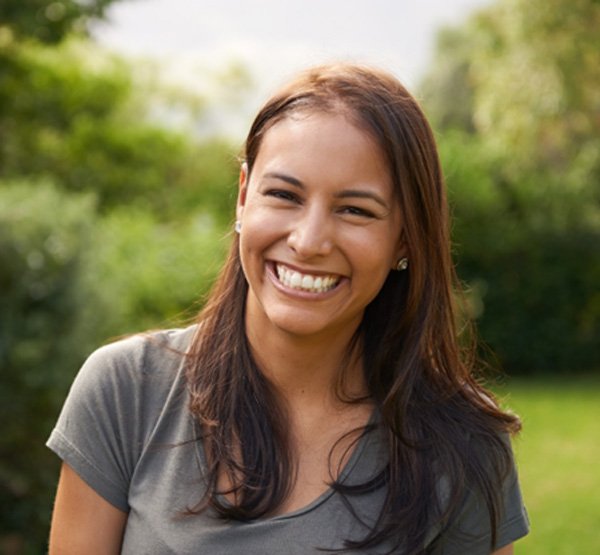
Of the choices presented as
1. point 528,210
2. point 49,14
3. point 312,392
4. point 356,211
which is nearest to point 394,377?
point 312,392

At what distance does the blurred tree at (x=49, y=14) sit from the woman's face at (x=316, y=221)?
4.86 m

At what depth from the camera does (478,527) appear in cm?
221

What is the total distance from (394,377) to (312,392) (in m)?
0.17

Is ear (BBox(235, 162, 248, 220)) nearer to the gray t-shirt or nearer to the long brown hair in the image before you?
the long brown hair

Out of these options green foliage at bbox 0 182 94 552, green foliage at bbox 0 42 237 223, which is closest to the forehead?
green foliage at bbox 0 182 94 552

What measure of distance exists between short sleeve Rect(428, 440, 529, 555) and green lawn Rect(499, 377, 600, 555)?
313 cm

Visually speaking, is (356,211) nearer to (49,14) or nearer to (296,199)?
(296,199)

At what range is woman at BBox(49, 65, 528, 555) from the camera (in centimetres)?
206

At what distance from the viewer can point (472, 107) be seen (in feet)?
87.5

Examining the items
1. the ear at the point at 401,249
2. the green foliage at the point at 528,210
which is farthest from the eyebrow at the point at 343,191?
the green foliage at the point at 528,210

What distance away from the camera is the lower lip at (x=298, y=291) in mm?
2078

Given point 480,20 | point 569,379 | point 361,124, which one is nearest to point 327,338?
point 361,124

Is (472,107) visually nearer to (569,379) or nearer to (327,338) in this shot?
(569,379)

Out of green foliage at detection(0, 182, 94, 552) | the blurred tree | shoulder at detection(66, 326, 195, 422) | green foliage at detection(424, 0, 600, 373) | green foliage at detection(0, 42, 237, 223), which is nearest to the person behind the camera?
shoulder at detection(66, 326, 195, 422)
